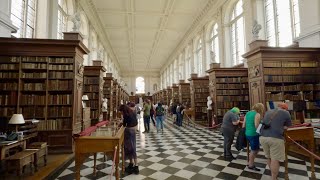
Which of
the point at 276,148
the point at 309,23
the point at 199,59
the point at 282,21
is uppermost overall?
the point at 199,59

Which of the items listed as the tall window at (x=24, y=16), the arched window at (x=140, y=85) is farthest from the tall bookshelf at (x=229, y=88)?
the arched window at (x=140, y=85)

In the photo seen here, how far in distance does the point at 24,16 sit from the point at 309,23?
872cm

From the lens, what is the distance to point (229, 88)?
26.8ft

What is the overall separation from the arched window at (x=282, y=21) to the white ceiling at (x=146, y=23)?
450 centimetres

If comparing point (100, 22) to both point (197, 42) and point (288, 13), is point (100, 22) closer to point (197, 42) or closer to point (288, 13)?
point (197, 42)

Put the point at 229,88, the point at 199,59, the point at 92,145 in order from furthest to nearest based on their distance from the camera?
the point at 199,59 < the point at 229,88 < the point at 92,145

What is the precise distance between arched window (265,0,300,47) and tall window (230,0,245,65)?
1.65 meters

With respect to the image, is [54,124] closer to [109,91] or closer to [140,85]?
[109,91]

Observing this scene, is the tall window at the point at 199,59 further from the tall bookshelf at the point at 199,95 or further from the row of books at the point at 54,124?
the row of books at the point at 54,124

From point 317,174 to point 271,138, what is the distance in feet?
4.60

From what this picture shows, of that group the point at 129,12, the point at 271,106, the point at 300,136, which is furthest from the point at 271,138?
the point at 129,12

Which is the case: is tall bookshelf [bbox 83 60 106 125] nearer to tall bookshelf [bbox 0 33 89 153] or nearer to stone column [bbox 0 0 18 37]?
tall bookshelf [bbox 0 33 89 153]

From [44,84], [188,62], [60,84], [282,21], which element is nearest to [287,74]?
[282,21]

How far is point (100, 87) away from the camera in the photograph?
25.7 feet
